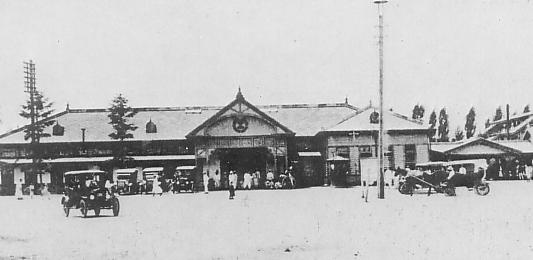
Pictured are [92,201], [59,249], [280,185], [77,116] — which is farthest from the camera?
[77,116]

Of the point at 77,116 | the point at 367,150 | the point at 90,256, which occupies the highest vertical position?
the point at 77,116

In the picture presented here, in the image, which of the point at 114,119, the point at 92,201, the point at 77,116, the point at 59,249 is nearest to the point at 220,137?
the point at 114,119

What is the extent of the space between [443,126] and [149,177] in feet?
63.8

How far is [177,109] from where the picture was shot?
4212 centimetres

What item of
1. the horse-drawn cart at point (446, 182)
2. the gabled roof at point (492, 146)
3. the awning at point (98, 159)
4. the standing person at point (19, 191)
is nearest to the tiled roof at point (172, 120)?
the awning at point (98, 159)

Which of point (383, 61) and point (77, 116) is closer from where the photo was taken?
point (383, 61)

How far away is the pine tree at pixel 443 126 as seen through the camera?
40.7m

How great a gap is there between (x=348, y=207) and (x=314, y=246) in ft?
24.6

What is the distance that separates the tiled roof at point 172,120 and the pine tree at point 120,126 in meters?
0.96

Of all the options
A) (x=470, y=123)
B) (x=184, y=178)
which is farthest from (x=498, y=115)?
(x=184, y=178)

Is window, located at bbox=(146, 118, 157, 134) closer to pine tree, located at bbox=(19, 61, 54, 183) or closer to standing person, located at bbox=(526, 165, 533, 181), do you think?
pine tree, located at bbox=(19, 61, 54, 183)

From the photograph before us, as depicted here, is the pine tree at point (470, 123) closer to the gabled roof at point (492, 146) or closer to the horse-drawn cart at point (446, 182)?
the gabled roof at point (492, 146)

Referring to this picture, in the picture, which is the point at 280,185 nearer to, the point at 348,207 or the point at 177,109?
the point at 177,109

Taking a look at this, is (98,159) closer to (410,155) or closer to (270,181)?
(270,181)
